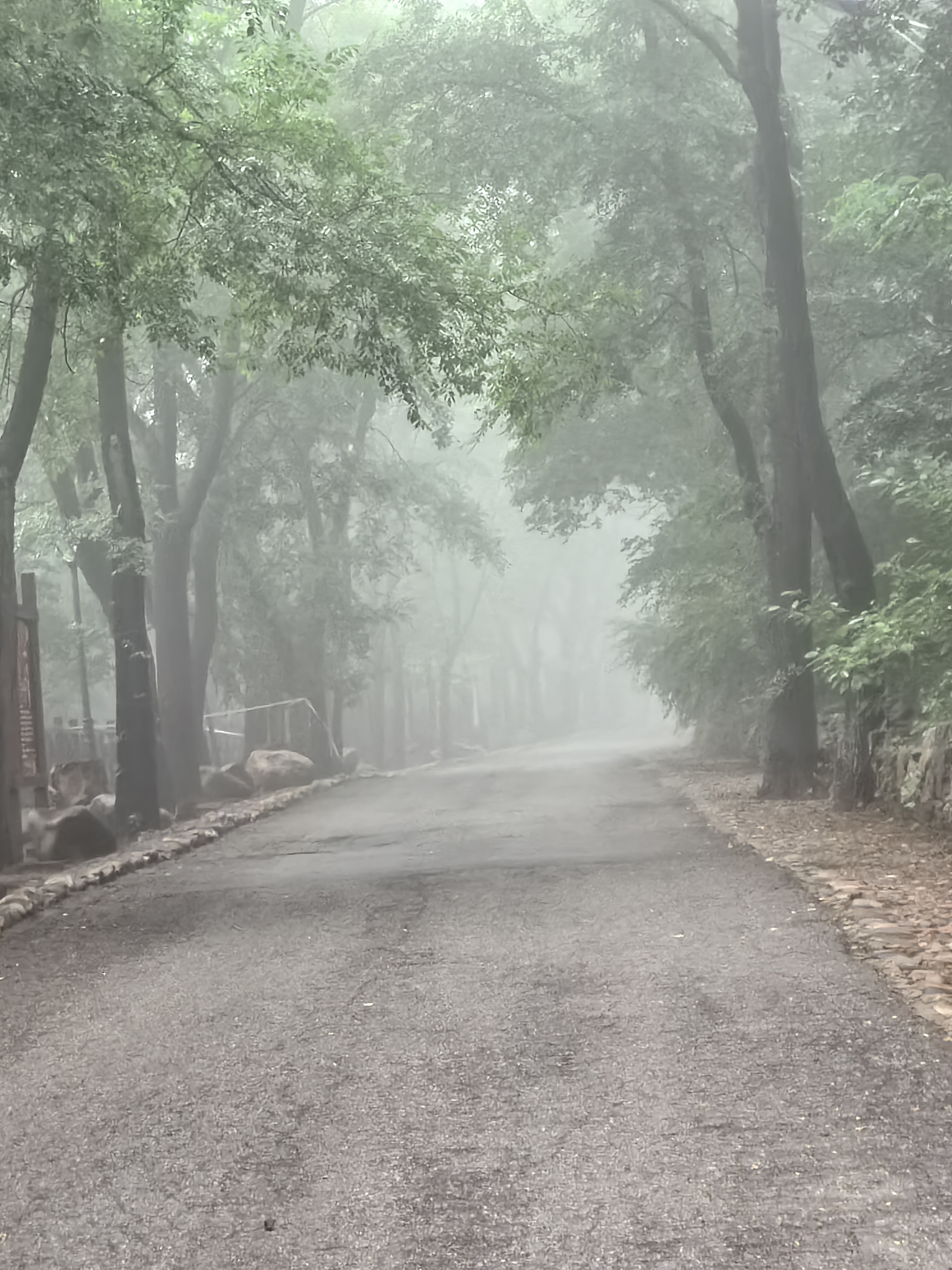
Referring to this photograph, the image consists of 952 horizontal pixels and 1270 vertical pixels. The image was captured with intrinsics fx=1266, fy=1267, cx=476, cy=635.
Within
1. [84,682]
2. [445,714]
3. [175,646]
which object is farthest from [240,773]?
[445,714]

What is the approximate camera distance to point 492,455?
5494cm

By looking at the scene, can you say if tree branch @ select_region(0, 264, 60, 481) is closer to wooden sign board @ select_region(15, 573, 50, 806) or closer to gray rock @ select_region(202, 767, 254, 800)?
wooden sign board @ select_region(15, 573, 50, 806)

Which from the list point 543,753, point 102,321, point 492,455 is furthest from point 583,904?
point 492,455

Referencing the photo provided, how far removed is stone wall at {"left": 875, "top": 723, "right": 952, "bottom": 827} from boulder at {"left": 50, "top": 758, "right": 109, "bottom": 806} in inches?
439

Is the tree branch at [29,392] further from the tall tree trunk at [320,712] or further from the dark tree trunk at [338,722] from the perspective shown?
the dark tree trunk at [338,722]

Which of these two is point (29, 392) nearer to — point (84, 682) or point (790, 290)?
point (790, 290)

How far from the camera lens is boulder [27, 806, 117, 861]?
531 inches

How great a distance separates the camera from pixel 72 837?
1356 cm

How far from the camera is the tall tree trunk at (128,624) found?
1556 cm

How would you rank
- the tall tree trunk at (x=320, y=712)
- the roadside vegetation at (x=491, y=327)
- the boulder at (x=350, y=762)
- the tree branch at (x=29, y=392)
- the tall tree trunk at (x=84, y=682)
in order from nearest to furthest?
1. the roadside vegetation at (x=491, y=327)
2. the tree branch at (x=29, y=392)
3. the tall tree trunk at (x=84, y=682)
4. the tall tree trunk at (x=320, y=712)
5. the boulder at (x=350, y=762)

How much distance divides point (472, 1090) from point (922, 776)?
26.5 ft

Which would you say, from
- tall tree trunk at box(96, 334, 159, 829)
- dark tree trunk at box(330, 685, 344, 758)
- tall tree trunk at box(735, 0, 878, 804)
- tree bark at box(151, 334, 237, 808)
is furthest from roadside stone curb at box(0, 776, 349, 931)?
dark tree trunk at box(330, 685, 344, 758)

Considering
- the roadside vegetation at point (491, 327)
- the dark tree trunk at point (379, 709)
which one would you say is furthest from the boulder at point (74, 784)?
the dark tree trunk at point (379, 709)

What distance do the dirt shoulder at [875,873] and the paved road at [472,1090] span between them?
24 cm
